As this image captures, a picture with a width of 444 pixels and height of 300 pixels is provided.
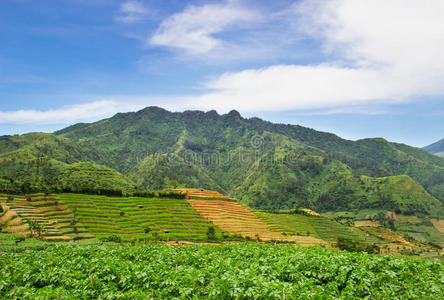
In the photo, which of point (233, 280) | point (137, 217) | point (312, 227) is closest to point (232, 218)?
point (137, 217)

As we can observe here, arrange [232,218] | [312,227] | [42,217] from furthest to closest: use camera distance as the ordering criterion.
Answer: [312,227] → [232,218] → [42,217]

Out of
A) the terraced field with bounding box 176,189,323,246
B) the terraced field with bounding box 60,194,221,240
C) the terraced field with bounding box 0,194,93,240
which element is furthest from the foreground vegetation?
the terraced field with bounding box 176,189,323,246

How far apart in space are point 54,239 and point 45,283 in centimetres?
5400

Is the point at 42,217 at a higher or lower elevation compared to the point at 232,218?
higher

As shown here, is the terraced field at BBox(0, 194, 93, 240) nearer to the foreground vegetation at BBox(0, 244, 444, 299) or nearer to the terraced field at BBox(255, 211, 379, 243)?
the foreground vegetation at BBox(0, 244, 444, 299)

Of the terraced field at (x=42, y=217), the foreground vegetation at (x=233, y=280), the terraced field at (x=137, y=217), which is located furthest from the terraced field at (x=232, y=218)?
the foreground vegetation at (x=233, y=280)

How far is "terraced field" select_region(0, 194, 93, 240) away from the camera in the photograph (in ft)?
226

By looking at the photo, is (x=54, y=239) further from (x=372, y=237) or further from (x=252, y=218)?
(x=372, y=237)

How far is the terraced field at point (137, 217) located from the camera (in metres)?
82.8

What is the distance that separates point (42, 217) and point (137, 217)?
27.5m

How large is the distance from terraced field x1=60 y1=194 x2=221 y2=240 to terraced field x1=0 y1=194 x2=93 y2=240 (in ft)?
10.3

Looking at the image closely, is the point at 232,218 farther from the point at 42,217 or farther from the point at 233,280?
the point at 233,280

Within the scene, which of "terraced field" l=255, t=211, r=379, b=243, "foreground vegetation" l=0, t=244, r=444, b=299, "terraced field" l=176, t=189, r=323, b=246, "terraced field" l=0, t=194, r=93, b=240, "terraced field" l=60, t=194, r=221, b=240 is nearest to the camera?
"foreground vegetation" l=0, t=244, r=444, b=299

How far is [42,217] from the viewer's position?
79.8 meters
